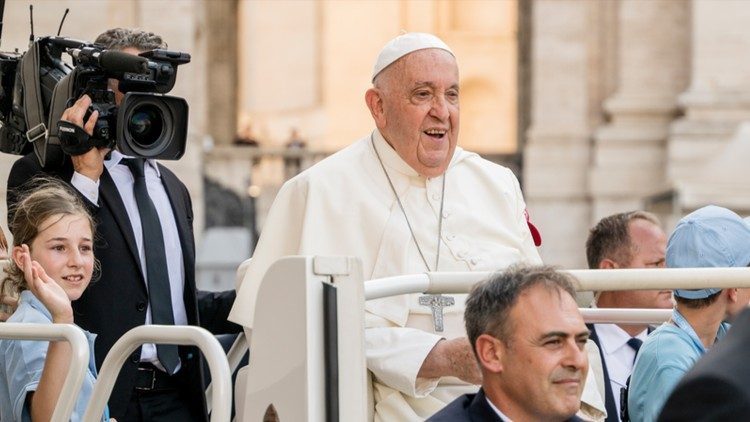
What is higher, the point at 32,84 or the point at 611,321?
the point at 32,84

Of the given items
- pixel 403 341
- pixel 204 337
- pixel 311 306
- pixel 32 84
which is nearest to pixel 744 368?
pixel 311 306

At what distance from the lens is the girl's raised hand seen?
541 cm

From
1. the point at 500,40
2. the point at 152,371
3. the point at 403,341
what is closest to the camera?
the point at 403,341

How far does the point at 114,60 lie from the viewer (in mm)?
5957

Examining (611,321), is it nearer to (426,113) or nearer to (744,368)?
(426,113)

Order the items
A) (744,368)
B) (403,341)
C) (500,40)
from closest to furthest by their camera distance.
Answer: (744,368)
(403,341)
(500,40)

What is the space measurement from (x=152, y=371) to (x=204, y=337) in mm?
1730

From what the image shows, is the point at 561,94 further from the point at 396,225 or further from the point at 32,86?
the point at 396,225

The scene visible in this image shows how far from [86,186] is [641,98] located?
19.0 m

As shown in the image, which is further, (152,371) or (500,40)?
(500,40)

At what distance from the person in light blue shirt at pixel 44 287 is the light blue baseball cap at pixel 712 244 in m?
1.74

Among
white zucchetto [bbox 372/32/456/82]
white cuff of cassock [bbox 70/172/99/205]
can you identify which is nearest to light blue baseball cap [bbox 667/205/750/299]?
white zucchetto [bbox 372/32/456/82]

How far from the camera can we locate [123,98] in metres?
5.98

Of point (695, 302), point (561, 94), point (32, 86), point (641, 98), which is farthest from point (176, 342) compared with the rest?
point (561, 94)
